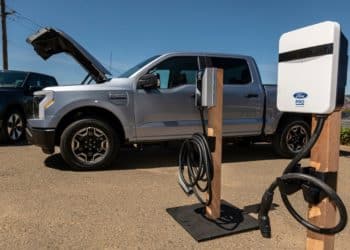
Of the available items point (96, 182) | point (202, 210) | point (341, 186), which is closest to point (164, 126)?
point (96, 182)

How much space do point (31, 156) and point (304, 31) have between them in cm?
584

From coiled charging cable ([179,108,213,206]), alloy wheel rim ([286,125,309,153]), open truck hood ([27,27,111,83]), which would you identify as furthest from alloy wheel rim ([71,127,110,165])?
alloy wheel rim ([286,125,309,153])

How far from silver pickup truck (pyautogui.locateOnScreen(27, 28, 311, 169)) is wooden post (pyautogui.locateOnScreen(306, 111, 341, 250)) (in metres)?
3.70

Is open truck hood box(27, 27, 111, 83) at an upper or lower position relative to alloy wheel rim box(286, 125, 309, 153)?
upper

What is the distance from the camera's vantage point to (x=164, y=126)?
5.62 meters

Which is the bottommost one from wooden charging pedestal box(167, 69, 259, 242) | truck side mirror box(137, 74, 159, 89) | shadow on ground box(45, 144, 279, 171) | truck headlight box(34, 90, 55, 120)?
shadow on ground box(45, 144, 279, 171)

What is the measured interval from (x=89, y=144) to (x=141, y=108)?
0.96 meters

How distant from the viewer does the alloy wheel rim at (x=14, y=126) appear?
819cm

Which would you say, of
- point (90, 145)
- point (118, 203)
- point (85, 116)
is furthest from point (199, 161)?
point (85, 116)

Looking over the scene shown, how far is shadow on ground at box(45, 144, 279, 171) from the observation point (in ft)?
19.3

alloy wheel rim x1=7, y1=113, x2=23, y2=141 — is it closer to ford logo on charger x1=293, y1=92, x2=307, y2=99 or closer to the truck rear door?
the truck rear door

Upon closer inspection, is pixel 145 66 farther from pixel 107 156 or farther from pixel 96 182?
pixel 96 182

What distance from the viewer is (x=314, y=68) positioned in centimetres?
180

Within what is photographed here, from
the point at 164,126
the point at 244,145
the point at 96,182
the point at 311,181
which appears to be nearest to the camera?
the point at 311,181
